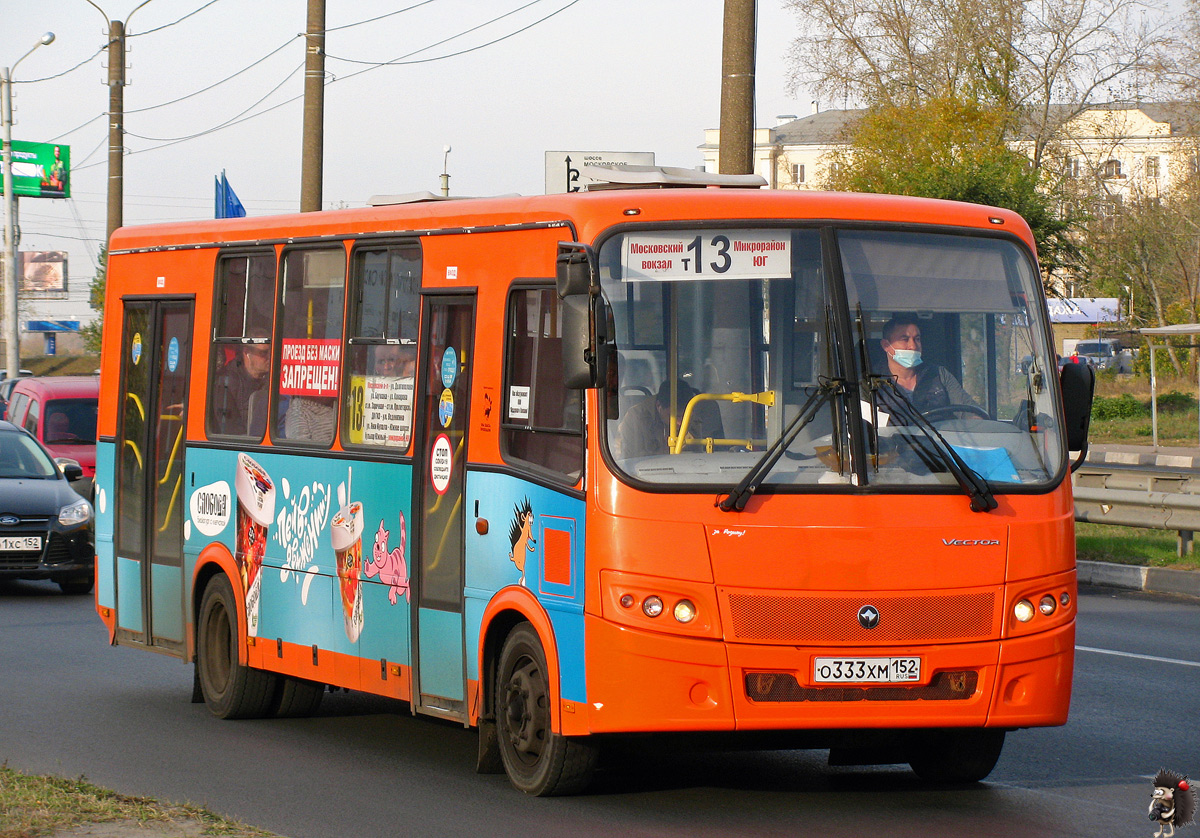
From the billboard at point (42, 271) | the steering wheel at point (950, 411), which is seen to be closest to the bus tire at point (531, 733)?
the steering wheel at point (950, 411)

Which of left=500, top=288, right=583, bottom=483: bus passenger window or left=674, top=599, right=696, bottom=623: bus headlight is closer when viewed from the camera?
left=674, top=599, right=696, bottom=623: bus headlight

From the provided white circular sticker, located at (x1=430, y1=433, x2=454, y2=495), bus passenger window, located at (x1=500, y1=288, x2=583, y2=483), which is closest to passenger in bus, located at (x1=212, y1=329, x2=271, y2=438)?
white circular sticker, located at (x1=430, y1=433, x2=454, y2=495)

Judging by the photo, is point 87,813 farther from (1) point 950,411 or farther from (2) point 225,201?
(2) point 225,201

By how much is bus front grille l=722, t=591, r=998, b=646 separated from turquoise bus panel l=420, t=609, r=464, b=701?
1753 mm

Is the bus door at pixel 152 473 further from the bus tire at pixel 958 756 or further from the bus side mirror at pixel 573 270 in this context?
the bus tire at pixel 958 756

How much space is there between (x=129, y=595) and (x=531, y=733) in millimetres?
4657

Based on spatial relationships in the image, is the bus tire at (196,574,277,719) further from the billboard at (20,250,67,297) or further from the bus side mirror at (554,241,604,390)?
the billboard at (20,250,67,297)

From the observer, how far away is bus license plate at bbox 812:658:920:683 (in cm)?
665

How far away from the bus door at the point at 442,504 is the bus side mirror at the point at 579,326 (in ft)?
4.21

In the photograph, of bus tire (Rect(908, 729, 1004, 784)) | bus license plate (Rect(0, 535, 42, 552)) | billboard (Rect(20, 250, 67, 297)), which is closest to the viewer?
bus tire (Rect(908, 729, 1004, 784))

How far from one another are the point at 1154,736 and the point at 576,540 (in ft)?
12.5

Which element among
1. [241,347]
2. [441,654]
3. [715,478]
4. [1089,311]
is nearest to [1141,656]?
[441,654]

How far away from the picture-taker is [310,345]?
31.2ft

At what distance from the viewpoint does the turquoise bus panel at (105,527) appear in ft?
37.2
